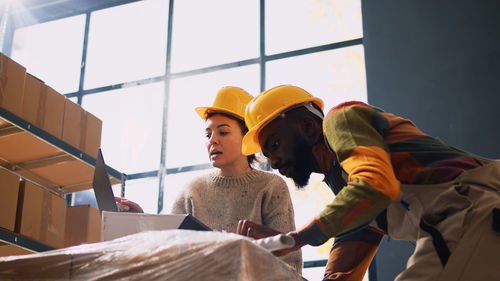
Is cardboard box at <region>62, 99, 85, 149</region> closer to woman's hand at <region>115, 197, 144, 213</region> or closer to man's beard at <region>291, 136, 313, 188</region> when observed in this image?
woman's hand at <region>115, 197, 144, 213</region>

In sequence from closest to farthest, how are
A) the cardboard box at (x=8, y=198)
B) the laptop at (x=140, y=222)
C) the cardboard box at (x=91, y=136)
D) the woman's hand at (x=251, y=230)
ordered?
the laptop at (x=140, y=222), the woman's hand at (x=251, y=230), the cardboard box at (x=8, y=198), the cardboard box at (x=91, y=136)

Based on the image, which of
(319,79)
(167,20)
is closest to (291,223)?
(319,79)

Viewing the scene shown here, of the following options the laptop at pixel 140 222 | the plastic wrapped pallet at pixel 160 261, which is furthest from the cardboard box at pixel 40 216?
the plastic wrapped pallet at pixel 160 261

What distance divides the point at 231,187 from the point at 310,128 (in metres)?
0.85

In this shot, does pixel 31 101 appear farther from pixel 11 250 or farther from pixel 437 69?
pixel 437 69

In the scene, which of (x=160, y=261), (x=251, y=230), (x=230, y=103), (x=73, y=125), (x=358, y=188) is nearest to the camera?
(x=160, y=261)

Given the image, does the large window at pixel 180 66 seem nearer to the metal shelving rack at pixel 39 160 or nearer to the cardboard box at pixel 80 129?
the metal shelving rack at pixel 39 160

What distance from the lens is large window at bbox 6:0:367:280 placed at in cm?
449

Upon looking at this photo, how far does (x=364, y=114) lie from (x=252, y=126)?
0.53m

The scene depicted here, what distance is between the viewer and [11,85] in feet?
10.0

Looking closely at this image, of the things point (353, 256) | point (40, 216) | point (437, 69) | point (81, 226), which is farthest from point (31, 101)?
point (437, 69)

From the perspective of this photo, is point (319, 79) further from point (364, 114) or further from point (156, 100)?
point (364, 114)

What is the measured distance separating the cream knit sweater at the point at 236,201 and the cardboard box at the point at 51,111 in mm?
1101

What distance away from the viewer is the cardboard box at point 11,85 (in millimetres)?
3012
